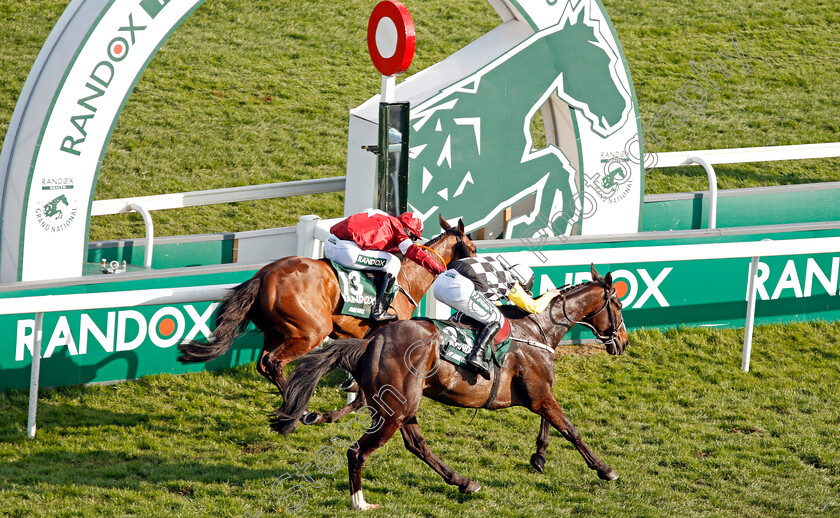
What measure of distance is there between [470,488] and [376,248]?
1.67m

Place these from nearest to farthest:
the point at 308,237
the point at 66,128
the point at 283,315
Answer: the point at 283,315 → the point at 66,128 → the point at 308,237

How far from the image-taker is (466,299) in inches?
215

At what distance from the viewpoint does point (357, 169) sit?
784 centimetres

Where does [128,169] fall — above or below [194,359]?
above

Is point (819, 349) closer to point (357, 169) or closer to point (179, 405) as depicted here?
point (357, 169)

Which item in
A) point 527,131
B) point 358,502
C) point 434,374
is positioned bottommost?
point 358,502

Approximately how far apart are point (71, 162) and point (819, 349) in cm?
566

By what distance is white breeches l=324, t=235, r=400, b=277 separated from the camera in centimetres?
627

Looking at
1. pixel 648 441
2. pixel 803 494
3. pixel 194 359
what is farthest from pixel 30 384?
pixel 803 494

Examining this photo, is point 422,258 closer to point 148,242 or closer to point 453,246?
point 453,246

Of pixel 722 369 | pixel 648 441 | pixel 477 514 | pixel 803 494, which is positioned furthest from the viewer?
pixel 722 369

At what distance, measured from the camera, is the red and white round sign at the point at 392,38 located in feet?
23.2

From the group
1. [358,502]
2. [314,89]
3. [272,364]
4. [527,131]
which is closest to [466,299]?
[358,502]

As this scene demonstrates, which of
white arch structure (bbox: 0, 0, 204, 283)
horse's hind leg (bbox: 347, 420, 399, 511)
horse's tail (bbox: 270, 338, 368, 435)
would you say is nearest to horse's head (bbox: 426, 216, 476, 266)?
horse's tail (bbox: 270, 338, 368, 435)
